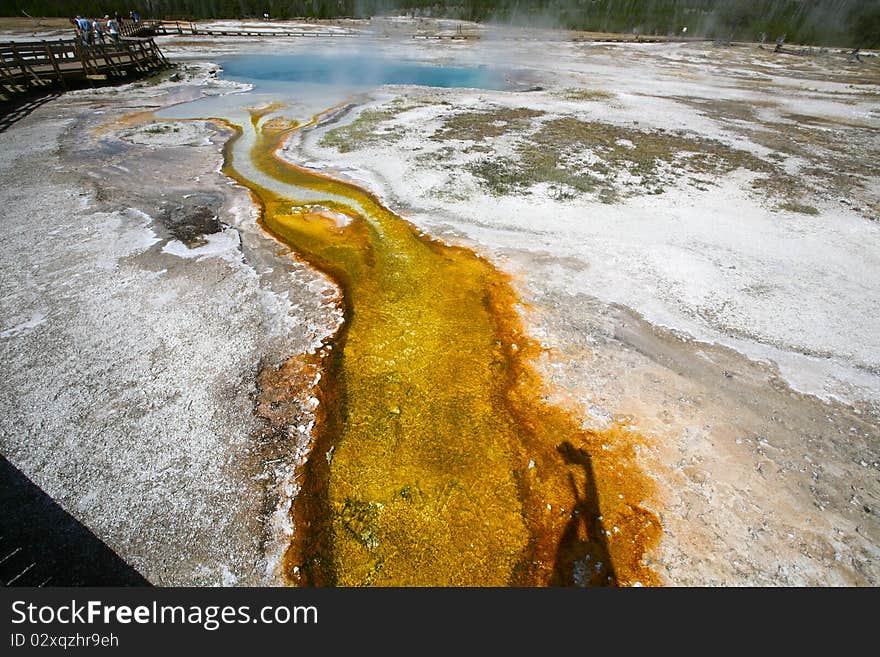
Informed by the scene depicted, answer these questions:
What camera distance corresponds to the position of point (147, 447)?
12.5ft

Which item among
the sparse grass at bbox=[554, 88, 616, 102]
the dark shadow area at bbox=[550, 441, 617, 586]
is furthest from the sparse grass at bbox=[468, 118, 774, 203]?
the dark shadow area at bbox=[550, 441, 617, 586]

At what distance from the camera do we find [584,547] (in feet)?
10.6

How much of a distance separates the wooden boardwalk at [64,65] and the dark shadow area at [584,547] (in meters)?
22.7

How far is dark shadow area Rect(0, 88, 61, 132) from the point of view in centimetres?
1328

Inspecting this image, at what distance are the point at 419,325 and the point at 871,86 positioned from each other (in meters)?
35.1

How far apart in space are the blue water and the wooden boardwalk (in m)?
4.29

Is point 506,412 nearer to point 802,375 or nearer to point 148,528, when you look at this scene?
point 148,528

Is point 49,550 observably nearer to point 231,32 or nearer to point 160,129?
point 160,129

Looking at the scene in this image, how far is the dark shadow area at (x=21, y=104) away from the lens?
13.3 m

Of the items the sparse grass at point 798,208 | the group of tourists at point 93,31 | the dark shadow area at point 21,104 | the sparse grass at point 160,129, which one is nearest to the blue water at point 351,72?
the group of tourists at point 93,31

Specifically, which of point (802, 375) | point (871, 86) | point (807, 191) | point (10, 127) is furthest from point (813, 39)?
point (10, 127)

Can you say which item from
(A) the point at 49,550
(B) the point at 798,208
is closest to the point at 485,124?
(B) the point at 798,208

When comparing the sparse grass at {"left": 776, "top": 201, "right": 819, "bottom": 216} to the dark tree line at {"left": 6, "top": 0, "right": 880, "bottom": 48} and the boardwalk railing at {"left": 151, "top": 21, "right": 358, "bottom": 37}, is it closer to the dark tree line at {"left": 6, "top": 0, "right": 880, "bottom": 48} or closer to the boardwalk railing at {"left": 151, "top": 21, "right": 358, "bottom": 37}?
the boardwalk railing at {"left": 151, "top": 21, "right": 358, "bottom": 37}

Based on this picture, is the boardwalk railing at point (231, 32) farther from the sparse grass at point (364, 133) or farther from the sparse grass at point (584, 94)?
the sparse grass at point (364, 133)
